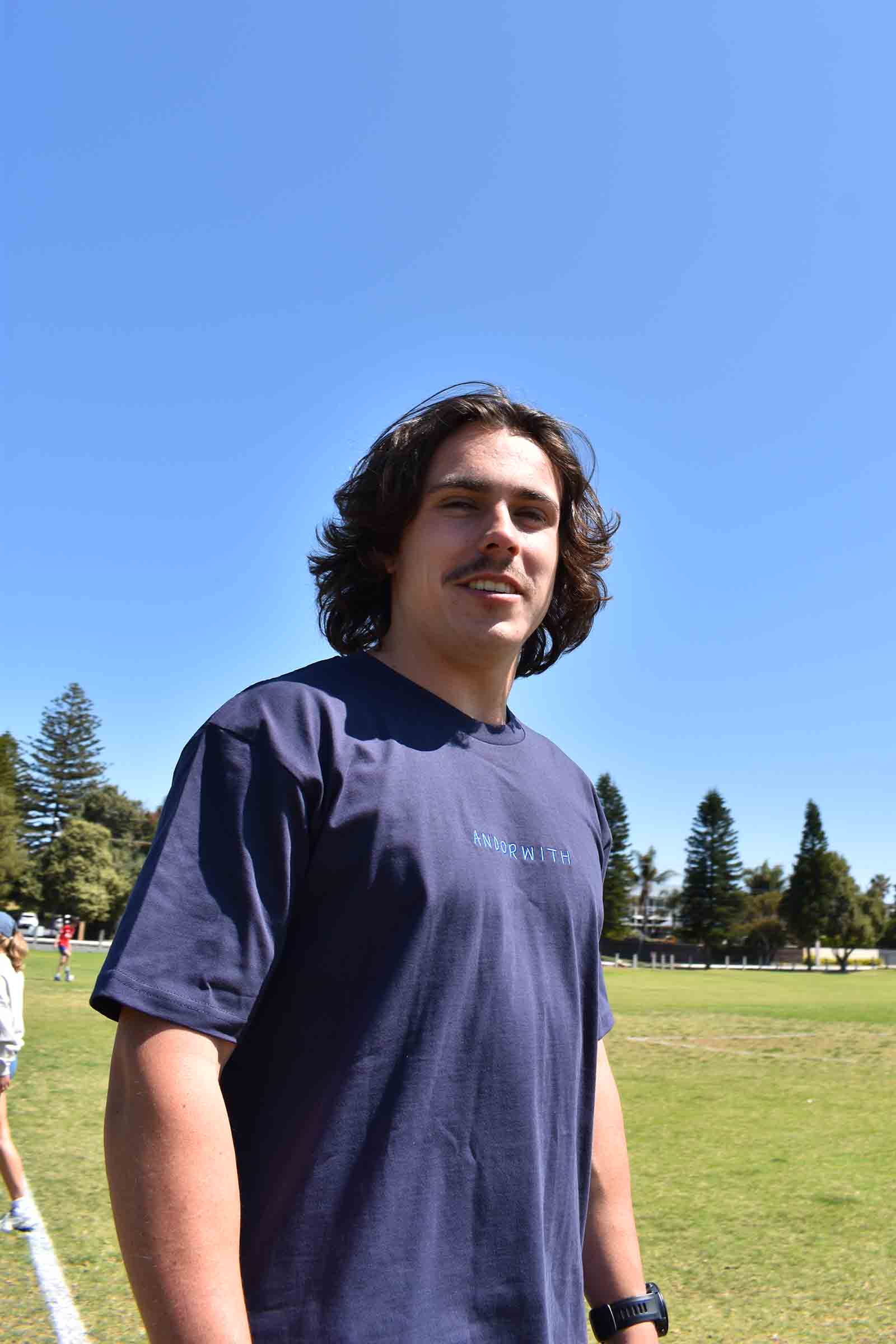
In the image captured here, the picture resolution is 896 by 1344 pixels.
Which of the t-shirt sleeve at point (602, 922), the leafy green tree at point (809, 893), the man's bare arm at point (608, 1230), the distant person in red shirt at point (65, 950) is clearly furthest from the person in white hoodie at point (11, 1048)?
the leafy green tree at point (809, 893)

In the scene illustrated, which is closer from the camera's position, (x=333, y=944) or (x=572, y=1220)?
(x=333, y=944)

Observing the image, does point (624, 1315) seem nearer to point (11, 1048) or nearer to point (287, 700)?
point (287, 700)

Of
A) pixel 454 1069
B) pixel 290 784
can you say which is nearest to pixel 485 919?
pixel 454 1069

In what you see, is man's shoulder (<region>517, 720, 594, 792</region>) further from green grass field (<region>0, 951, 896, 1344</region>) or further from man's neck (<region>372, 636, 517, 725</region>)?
green grass field (<region>0, 951, 896, 1344</region>)

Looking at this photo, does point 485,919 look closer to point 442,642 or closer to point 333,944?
point 333,944

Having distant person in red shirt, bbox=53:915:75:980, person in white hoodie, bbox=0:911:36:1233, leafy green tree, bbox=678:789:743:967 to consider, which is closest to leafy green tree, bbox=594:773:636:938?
leafy green tree, bbox=678:789:743:967

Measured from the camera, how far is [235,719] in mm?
1563

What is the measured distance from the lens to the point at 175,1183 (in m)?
1.34

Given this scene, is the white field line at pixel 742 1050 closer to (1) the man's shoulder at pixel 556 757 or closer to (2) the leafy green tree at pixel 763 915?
(1) the man's shoulder at pixel 556 757

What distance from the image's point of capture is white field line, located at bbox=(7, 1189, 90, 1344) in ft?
15.3

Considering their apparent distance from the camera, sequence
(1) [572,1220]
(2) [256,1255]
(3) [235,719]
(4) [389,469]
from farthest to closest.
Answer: (4) [389,469] → (1) [572,1220] → (3) [235,719] → (2) [256,1255]

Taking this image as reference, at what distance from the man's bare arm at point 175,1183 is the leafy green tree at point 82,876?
74843 millimetres

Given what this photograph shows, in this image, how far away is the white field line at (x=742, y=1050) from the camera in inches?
608

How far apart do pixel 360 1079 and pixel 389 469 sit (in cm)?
124
